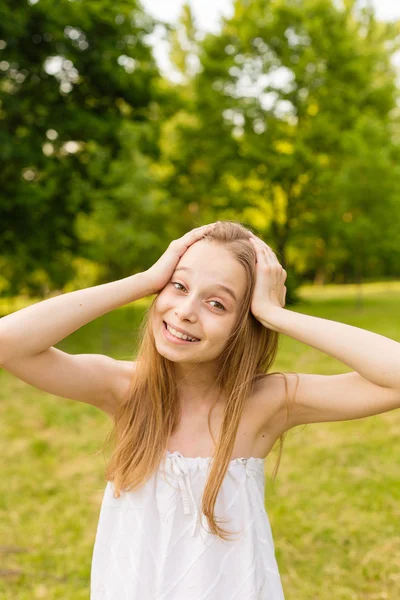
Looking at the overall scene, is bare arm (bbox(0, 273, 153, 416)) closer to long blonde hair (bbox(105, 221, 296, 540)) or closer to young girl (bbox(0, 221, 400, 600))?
young girl (bbox(0, 221, 400, 600))

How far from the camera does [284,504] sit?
14.2 feet

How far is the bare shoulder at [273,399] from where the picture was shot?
185 cm

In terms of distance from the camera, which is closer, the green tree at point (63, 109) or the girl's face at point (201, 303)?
the girl's face at point (201, 303)

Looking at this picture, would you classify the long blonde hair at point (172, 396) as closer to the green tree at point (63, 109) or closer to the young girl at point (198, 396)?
the young girl at point (198, 396)

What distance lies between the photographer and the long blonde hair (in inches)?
70.0

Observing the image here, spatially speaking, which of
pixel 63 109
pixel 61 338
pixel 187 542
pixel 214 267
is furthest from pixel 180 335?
pixel 63 109

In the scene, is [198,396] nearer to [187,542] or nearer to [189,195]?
[187,542]

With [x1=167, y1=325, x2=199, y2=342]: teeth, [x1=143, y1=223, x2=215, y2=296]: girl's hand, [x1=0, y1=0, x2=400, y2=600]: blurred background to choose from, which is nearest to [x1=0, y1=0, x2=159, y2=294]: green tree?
[x1=0, y1=0, x2=400, y2=600]: blurred background

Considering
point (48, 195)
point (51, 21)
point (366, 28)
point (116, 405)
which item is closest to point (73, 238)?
point (48, 195)

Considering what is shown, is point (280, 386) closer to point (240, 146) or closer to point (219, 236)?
point (219, 236)

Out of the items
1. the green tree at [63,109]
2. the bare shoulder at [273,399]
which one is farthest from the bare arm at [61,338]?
the green tree at [63,109]

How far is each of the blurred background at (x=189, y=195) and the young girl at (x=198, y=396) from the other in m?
0.54

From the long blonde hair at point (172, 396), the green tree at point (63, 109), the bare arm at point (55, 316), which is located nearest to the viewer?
the bare arm at point (55, 316)

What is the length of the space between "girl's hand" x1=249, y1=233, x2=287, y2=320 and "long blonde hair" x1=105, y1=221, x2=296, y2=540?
2cm
